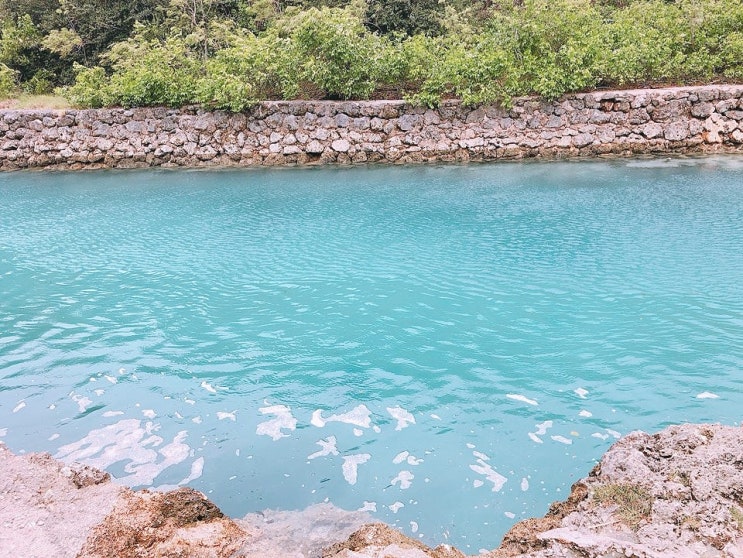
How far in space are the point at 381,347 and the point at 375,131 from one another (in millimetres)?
11579

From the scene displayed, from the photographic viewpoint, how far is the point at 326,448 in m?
4.04

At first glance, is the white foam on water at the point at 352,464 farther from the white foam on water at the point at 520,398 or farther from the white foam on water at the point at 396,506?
the white foam on water at the point at 520,398

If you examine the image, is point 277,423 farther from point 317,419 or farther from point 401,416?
point 401,416

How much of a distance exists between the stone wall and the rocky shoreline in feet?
44.5

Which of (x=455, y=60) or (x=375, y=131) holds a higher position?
(x=455, y=60)

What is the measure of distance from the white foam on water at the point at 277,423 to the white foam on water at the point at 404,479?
911 millimetres

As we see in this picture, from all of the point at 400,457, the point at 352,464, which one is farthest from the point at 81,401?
the point at 400,457

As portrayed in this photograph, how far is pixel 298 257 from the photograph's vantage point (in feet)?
27.0

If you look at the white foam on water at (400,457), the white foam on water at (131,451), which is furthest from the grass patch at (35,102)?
the white foam on water at (400,457)

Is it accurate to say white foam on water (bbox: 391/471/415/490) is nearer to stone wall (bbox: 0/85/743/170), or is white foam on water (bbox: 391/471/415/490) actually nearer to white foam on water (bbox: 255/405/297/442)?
white foam on water (bbox: 255/405/297/442)

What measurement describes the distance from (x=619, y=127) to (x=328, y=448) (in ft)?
45.4

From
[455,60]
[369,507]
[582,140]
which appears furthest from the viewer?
[455,60]

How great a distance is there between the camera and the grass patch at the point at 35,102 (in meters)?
18.2

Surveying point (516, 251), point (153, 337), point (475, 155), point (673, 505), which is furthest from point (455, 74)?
point (673, 505)
